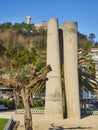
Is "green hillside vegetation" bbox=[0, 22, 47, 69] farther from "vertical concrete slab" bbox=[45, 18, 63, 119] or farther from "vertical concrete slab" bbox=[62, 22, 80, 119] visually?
"vertical concrete slab" bbox=[45, 18, 63, 119]

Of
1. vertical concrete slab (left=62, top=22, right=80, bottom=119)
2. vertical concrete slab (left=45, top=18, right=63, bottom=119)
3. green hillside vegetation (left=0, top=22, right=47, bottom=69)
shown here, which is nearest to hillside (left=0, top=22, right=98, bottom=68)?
green hillside vegetation (left=0, top=22, right=47, bottom=69)

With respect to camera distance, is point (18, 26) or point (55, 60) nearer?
point (55, 60)

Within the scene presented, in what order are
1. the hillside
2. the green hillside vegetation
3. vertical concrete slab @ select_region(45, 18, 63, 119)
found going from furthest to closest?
the hillside, the green hillside vegetation, vertical concrete slab @ select_region(45, 18, 63, 119)

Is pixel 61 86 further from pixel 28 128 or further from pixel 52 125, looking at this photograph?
pixel 28 128

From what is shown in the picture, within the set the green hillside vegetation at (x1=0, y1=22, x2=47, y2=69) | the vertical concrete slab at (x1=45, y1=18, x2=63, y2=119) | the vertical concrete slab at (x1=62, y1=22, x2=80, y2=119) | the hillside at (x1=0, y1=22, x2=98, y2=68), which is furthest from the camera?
the hillside at (x1=0, y1=22, x2=98, y2=68)

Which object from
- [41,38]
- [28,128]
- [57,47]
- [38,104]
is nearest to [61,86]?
[57,47]

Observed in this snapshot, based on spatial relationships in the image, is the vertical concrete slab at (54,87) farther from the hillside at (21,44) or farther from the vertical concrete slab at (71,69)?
the hillside at (21,44)

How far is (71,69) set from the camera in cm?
3080

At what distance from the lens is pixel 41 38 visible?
128 metres

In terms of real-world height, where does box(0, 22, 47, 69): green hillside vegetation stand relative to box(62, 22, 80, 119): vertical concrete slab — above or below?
above

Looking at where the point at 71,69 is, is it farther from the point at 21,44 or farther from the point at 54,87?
the point at 21,44

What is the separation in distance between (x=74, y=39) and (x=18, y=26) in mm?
118670

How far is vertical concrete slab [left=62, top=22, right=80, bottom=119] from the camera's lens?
1198 inches

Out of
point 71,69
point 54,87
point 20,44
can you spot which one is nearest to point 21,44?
point 20,44
